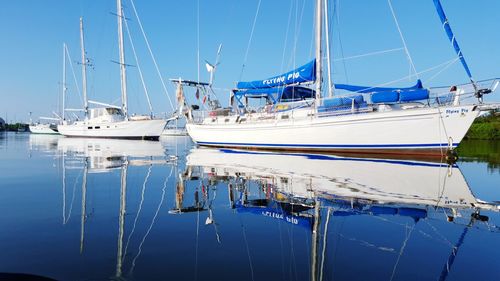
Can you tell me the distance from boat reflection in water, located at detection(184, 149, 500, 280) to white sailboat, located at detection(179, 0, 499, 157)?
7.28 metres

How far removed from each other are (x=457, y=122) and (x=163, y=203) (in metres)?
16.1

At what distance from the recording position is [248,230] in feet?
17.2

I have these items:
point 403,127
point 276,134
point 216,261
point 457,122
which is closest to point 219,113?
point 276,134

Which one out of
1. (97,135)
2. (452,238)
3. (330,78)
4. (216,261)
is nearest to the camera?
(216,261)

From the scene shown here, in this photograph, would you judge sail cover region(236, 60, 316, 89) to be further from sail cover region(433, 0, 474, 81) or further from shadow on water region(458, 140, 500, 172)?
shadow on water region(458, 140, 500, 172)

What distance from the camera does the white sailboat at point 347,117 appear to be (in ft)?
57.4

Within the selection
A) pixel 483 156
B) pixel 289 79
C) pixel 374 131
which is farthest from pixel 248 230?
pixel 483 156

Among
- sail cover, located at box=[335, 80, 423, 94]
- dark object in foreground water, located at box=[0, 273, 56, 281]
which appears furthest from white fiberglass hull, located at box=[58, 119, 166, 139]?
dark object in foreground water, located at box=[0, 273, 56, 281]

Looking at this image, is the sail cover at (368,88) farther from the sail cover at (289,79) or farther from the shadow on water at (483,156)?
the shadow on water at (483,156)

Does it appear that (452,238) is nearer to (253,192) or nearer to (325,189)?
(325,189)

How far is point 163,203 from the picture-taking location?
7.06 metres

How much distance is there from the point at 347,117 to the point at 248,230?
15.9 m

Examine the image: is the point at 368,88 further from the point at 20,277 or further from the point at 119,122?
the point at 119,122

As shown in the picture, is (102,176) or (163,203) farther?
(102,176)
